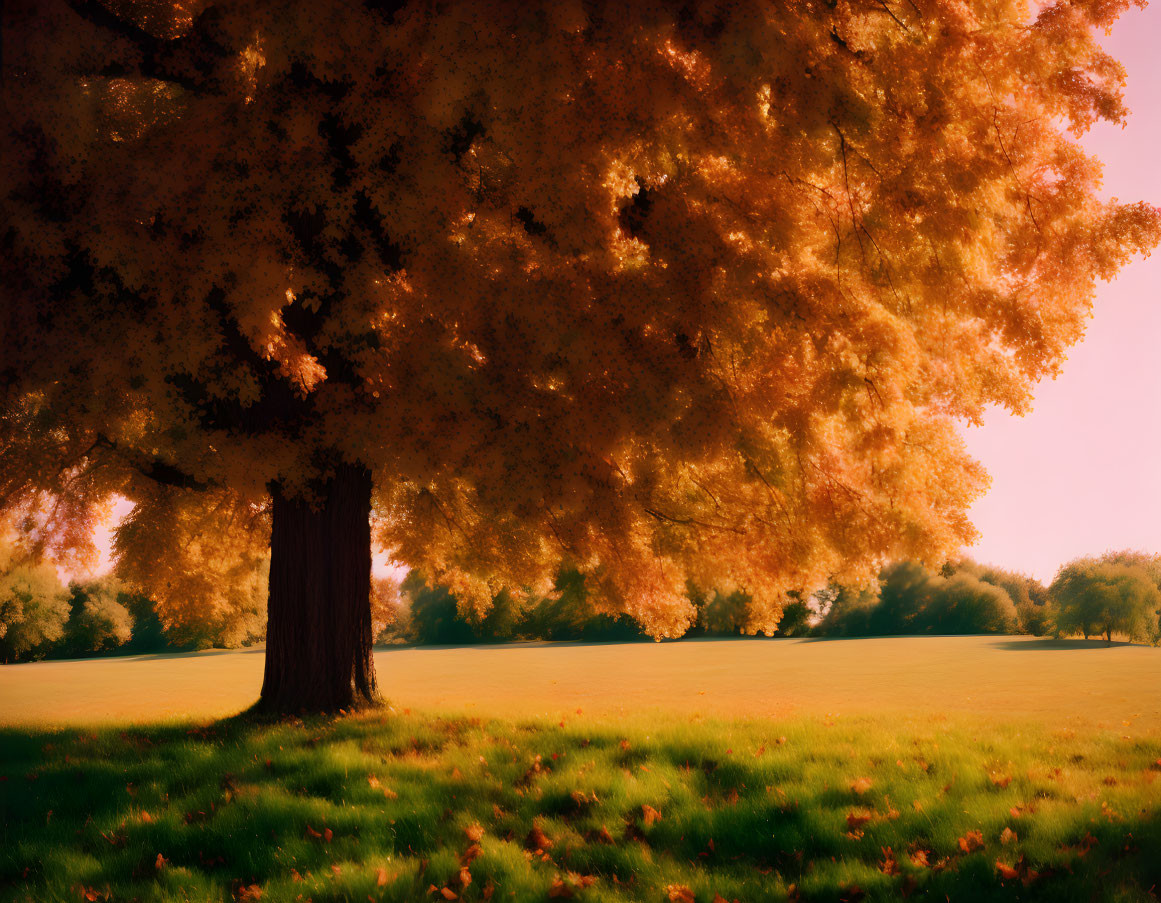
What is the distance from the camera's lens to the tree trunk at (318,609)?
355 inches

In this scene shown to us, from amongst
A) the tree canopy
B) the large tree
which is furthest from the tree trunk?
the tree canopy

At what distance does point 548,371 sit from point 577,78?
265 centimetres

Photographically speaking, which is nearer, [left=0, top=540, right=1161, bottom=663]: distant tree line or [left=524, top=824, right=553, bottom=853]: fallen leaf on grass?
[left=524, top=824, right=553, bottom=853]: fallen leaf on grass

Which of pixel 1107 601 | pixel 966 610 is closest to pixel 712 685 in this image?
pixel 1107 601

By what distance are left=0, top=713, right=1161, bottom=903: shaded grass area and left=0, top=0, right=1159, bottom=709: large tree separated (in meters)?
2.37

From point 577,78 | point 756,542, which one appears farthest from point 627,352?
point 756,542

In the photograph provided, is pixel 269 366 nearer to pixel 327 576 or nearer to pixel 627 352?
pixel 327 576

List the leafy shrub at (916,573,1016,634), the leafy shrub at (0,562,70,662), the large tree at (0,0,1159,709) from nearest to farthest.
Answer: the large tree at (0,0,1159,709)
the leafy shrub at (0,562,70,662)
the leafy shrub at (916,573,1016,634)

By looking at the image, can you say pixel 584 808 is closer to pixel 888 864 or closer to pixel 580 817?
pixel 580 817

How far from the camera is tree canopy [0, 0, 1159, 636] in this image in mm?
6418

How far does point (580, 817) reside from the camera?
5164mm

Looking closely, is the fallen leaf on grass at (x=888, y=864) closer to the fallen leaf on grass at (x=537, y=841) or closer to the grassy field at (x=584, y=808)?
the grassy field at (x=584, y=808)

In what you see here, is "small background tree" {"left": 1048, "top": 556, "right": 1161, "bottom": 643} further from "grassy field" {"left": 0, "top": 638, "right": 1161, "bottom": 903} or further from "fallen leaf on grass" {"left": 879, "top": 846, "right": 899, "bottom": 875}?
"fallen leaf on grass" {"left": 879, "top": 846, "right": 899, "bottom": 875}

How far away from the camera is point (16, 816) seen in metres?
5.24
